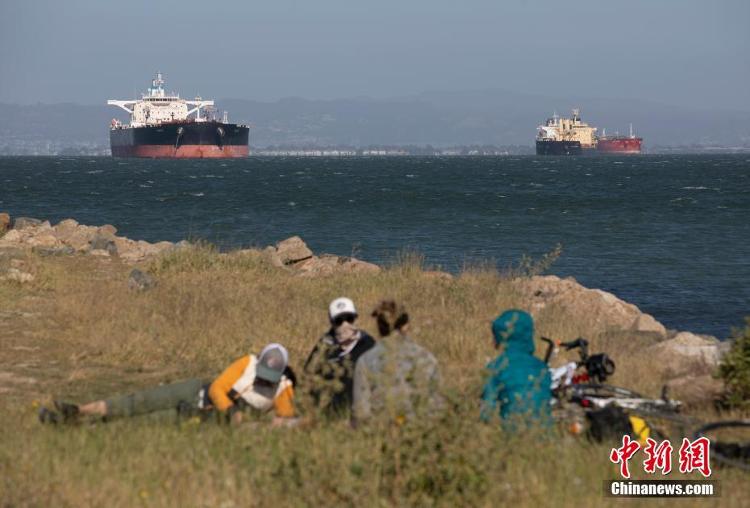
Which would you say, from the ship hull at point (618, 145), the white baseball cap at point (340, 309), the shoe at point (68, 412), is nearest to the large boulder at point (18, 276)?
the shoe at point (68, 412)

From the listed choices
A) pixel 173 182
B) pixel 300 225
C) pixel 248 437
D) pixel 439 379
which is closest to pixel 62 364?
pixel 248 437

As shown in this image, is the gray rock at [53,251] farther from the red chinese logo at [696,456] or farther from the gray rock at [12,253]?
the red chinese logo at [696,456]

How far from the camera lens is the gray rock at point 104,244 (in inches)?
720

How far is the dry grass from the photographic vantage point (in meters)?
5.17

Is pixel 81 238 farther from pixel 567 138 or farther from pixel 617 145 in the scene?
pixel 617 145

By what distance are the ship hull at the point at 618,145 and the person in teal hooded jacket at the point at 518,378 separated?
186 m

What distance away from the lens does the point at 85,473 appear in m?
5.57

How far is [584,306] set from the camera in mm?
13141

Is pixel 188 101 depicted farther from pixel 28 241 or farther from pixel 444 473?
pixel 444 473

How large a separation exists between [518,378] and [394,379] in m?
1.05

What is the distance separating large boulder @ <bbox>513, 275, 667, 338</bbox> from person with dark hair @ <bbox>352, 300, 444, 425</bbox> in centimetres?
505

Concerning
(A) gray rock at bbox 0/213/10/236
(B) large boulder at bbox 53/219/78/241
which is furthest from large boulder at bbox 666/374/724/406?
(A) gray rock at bbox 0/213/10/236

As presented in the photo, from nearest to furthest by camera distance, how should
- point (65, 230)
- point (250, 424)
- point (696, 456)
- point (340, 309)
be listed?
point (696, 456) → point (250, 424) → point (340, 309) → point (65, 230)

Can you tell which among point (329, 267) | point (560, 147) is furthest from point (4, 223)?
point (560, 147)
